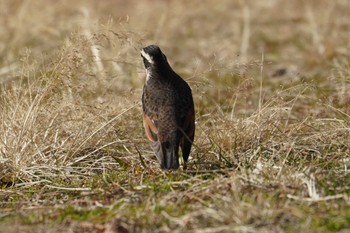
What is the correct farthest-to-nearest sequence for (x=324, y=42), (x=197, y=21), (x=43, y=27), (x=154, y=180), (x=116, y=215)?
1. (x=197, y=21)
2. (x=324, y=42)
3. (x=43, y=27)
4. (x=154, y=180)
5. (x=116, y=215)

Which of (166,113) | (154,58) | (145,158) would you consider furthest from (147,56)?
(145,158)

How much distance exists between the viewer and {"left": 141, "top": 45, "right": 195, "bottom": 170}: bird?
6.11 m

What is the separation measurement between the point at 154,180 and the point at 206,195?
2.63 ft

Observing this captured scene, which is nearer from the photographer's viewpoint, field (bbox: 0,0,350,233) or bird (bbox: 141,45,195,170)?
field (bbox: 0,0,350,233)

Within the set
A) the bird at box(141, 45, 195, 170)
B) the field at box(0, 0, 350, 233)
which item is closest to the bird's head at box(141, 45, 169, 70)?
the bird at box(141, 45, 195, 170)

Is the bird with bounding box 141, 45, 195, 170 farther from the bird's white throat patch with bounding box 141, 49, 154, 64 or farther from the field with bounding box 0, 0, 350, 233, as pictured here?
the field with bounding box 0, 0, 350, 233

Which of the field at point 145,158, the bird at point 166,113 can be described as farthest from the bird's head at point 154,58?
the field at point 145,158

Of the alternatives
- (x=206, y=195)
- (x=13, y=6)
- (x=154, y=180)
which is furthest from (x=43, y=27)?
(x=206, y=195)

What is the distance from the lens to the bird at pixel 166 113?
611 centimetres

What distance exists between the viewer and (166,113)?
6.25 m

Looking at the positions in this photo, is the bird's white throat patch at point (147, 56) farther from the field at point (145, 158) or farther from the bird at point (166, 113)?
the field at point (145, 158)

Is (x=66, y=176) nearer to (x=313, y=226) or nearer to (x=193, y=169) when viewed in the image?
(x=193, y=169)

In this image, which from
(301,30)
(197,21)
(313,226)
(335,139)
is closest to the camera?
(313,226)

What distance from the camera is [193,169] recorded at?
250 inches
